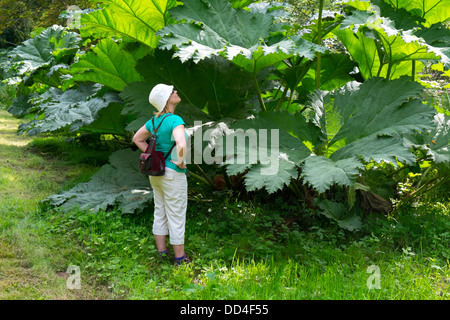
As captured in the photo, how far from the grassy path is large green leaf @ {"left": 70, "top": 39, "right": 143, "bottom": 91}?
1.09m

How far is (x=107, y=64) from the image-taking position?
13.3ft

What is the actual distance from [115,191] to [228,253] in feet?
4.08

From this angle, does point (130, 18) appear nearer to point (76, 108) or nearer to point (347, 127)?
point (76, 108)

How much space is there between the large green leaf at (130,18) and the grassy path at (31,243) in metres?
1.52

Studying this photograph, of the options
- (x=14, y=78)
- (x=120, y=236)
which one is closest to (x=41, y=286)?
(x=120, y=236)

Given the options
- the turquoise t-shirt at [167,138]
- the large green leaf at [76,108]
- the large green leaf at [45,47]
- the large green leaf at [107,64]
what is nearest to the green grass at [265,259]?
the turquoise t-shirt at [167,138]

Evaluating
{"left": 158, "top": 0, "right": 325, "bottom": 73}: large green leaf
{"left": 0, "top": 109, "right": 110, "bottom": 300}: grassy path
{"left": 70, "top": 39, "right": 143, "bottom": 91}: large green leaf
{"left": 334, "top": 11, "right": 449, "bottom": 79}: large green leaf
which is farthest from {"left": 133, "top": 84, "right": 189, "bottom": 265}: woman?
{"left": 334, "top": 11, "right": 449, "bottom": 79}: large green leaf

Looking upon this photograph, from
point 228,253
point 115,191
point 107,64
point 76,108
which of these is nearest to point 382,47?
point 228,253

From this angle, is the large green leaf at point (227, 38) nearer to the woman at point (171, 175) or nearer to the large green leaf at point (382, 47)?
the woman at point (171, 175)

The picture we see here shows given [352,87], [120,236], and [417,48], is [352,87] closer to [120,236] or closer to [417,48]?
[417,48]

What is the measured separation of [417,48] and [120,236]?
2.51 metres

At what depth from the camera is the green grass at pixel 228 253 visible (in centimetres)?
256

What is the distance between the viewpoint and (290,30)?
3863 mm

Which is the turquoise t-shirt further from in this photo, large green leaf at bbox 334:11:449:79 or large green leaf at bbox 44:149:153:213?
large green leaf at bbox 334:11:449:79
